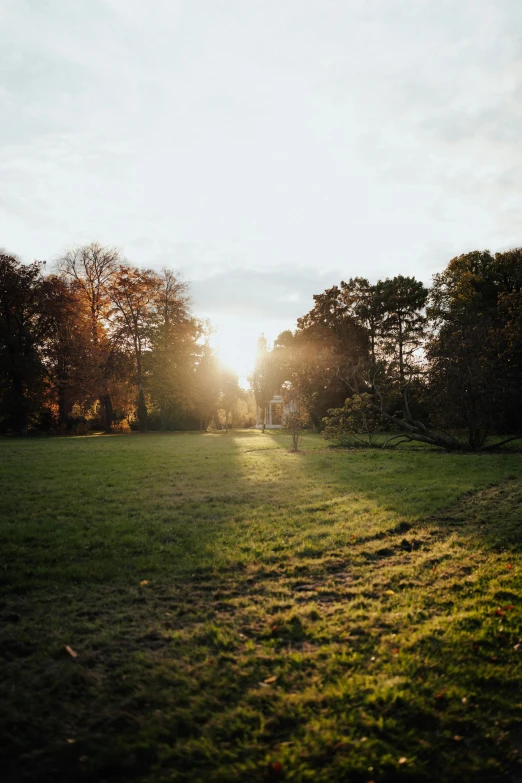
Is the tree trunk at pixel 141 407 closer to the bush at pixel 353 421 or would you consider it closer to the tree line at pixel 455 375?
the tree line at pixel 455 375

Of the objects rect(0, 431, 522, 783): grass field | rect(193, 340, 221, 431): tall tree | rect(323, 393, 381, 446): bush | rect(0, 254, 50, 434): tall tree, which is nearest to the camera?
rect(0, 431, 522, 783): grass field

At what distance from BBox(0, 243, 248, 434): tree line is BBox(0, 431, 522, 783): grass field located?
29623 millimetres

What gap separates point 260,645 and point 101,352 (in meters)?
36.3

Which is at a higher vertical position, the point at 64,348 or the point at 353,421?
the point at 64,348

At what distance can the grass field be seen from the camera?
2.60m

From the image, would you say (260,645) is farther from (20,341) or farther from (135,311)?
(135,311)

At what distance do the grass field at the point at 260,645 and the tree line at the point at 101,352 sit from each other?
29.6m

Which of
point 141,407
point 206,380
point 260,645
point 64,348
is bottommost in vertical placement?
point 260,645

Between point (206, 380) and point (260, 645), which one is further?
point (206, 380)

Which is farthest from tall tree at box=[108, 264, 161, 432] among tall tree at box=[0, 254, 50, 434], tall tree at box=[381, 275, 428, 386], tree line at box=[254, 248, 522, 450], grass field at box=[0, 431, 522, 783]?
grass field at box=[0, 431, 522, 783]

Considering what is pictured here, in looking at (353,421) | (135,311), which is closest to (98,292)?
(135,311)

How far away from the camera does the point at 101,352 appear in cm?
3728

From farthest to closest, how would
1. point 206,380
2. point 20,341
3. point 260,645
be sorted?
point 206,380 → point 20,341 → point 260,645

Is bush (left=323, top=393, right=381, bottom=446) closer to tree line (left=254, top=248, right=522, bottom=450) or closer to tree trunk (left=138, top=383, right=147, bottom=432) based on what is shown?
tree line (left=254, top=248, right=522, bottom=450)
